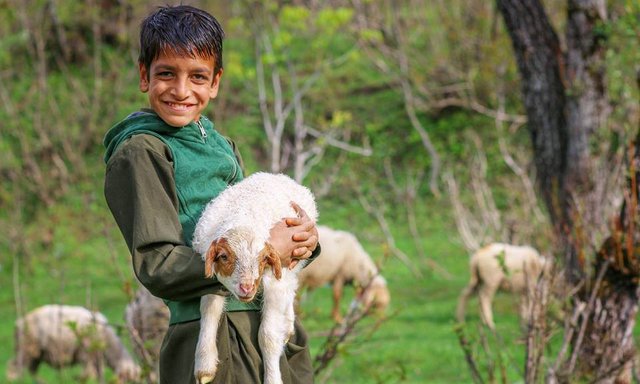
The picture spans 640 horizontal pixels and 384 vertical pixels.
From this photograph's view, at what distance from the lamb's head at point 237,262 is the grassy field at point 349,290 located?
7439mm

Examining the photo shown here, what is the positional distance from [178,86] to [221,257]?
1.81ft

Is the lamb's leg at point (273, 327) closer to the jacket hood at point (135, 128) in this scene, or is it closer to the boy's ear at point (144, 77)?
the jacket hood at point (135, 128)

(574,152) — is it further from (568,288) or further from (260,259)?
(260,259)

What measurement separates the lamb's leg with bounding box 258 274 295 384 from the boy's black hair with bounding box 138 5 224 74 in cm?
69

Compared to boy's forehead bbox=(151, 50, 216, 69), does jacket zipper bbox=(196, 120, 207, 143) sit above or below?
below

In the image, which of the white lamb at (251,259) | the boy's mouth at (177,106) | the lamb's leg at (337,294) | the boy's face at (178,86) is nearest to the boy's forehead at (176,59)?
the boy's face at (178,86)

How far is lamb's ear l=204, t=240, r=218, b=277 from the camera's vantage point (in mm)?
2523

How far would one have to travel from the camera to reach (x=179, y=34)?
2.80 metres

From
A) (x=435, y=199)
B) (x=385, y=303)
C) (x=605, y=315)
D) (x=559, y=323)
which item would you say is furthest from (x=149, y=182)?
(x=435, y=199)

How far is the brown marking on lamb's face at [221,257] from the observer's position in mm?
2535

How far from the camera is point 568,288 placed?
6305 millimetres

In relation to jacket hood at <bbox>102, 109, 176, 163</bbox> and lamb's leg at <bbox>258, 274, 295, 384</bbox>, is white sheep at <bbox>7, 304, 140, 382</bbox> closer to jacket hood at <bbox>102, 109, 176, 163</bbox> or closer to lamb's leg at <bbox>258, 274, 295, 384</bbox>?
jacket hood at <bbox>102, 109, 176, 163</bbox>

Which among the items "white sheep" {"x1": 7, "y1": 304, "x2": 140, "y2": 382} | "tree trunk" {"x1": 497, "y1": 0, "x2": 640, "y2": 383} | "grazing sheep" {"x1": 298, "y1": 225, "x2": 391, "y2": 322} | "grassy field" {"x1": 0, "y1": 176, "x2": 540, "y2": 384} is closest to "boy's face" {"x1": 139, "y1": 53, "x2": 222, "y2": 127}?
"tree trunk" {"x1": 497, "y1": 0, "x2": 640, "y2": 383}

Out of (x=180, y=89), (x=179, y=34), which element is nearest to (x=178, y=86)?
(x=180, y=89)
